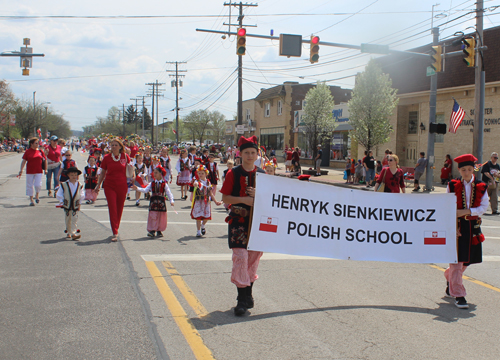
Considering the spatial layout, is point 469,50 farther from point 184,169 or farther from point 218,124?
point 218,124

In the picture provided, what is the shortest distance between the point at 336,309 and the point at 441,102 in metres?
24.0

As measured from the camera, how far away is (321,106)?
34.6 metres

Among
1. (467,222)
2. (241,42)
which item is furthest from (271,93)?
(467,222)

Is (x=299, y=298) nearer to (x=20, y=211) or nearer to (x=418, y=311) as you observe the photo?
(x=418, y=311)

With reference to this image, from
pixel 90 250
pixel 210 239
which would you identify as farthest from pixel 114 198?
pixel 210 239

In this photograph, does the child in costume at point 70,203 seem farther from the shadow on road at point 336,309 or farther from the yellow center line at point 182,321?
the shadow on road at point 336,309

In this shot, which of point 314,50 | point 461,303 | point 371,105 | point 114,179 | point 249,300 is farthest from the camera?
point 371,105

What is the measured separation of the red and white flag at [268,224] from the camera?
5012 mm

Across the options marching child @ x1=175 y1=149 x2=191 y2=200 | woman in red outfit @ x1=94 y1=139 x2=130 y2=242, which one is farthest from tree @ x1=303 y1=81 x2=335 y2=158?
woman in red outfit @ x1=94 y1=139 x2=130 y2=242

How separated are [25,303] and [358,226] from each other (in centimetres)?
376

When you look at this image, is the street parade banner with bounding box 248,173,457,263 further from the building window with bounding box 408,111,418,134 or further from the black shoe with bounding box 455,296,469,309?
the building window with bounding box 408,111,418,134

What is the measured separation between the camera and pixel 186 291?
18.2 ft

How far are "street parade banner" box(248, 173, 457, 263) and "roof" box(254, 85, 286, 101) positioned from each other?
44716 millimetres

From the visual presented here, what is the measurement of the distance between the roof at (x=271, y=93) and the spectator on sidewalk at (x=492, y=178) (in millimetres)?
35324
